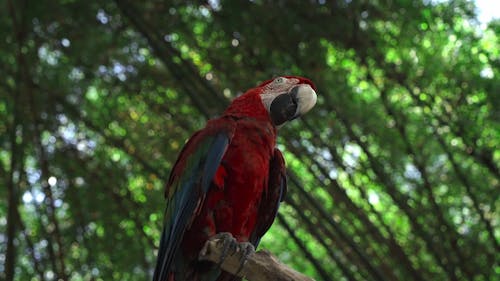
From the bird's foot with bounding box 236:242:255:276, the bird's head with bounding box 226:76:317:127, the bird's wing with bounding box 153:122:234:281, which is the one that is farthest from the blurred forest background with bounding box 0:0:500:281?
the bird's foot with bounding box 236:242:255:276

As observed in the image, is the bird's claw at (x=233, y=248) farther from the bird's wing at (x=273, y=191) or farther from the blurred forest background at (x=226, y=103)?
the blurred forest background at (x=226, y=103)

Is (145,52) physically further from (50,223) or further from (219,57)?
(50,223)

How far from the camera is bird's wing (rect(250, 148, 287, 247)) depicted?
2.36 m

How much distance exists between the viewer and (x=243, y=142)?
228 cm

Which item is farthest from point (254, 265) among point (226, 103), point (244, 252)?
point (226, 103)

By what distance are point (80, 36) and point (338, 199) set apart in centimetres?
226

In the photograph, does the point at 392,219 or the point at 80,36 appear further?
the point at 392,219

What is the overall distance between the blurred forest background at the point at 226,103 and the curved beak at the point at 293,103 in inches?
45.7

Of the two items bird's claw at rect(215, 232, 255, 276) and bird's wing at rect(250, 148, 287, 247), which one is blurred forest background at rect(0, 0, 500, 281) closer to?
bird's wing at rect(250, 148, 287, 247)

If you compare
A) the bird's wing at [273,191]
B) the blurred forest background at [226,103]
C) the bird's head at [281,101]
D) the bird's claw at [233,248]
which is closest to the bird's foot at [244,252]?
the bird's claw at [233,248]

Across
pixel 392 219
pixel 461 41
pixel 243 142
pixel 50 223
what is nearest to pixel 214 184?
pixel 243 142

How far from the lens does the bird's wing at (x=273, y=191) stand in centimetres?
236

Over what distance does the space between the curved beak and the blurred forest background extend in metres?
1.16

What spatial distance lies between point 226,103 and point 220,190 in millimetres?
1501
